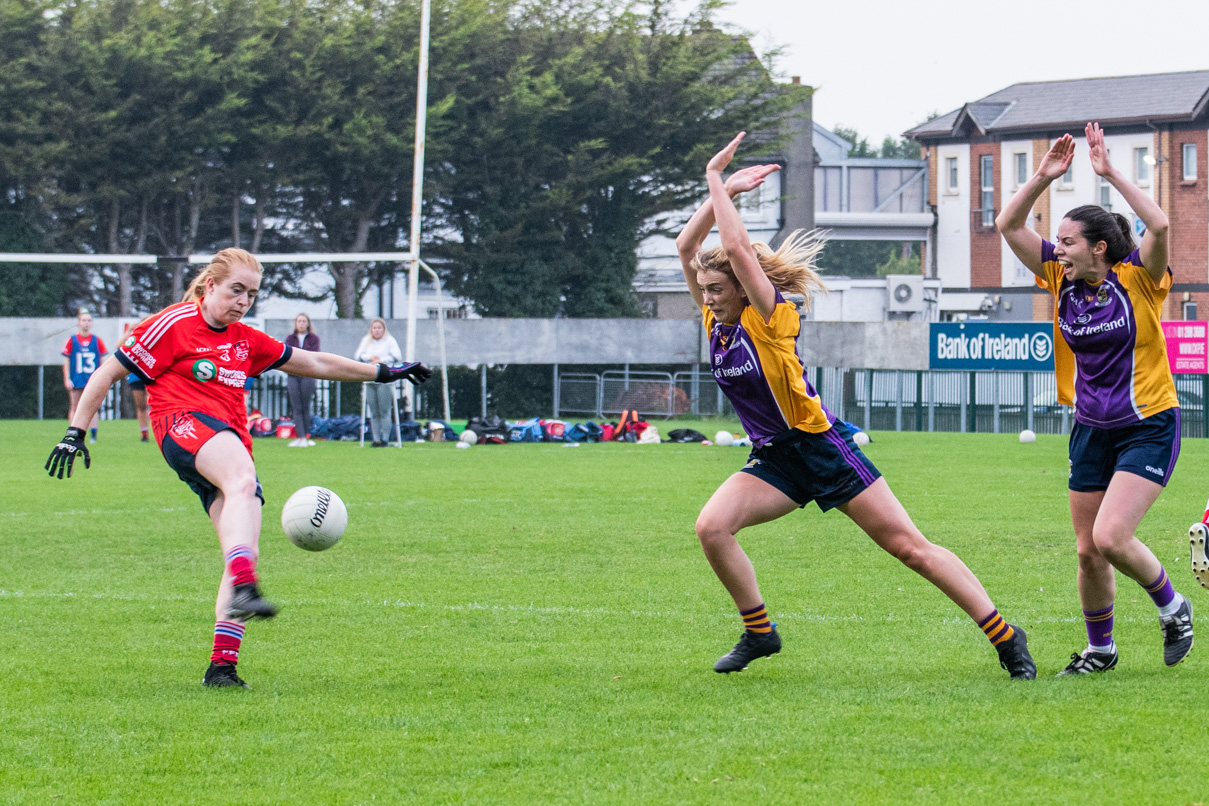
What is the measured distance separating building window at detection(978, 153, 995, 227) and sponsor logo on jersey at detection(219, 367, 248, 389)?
47.4 metres

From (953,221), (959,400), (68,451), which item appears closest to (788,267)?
(68,451)

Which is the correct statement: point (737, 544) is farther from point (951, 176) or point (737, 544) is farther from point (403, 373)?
Result: point (951, 176)

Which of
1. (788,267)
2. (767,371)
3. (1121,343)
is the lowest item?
(767,371)

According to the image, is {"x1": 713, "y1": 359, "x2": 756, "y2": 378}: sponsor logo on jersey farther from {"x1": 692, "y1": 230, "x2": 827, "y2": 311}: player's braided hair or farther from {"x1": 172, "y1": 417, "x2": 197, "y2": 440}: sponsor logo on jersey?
{"x1": 172, "y1": 417, "x2": 197, "y2": 440}: sponsor logo on jersey

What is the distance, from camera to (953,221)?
170ft

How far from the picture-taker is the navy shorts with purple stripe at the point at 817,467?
5.54 meters

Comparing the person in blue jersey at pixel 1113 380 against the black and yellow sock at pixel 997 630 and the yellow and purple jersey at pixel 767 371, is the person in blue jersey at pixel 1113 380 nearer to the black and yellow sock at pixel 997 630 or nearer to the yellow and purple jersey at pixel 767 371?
the black and yellow sock at pixel 997 630

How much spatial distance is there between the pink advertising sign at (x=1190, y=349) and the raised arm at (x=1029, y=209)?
20.3 meters

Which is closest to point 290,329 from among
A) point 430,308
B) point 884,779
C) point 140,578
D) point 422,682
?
point 430,308

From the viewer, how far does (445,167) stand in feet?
126

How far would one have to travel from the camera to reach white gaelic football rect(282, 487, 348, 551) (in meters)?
6.29

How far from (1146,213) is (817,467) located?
1596 mm

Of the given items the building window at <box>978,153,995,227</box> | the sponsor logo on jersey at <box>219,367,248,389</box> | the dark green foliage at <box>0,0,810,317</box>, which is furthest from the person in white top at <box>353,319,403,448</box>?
the building window at <box>978,153,995,227</box>

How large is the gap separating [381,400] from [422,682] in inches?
625
